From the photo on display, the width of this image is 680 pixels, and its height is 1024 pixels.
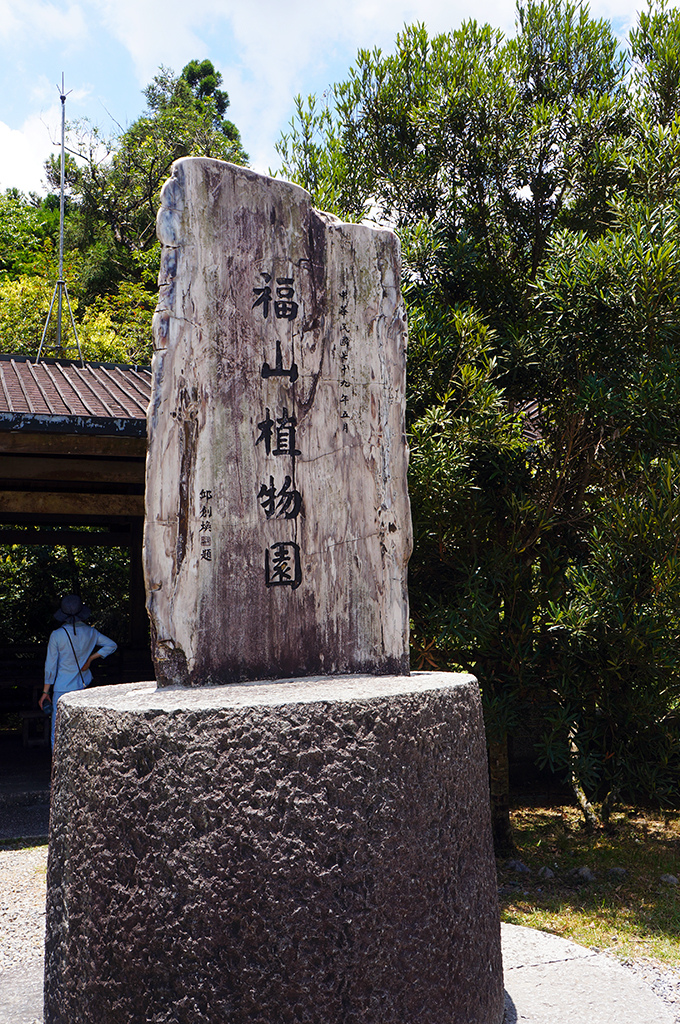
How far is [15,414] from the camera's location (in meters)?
5.29

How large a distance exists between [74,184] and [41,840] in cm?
1637

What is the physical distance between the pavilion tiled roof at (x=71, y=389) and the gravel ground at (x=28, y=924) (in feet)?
9.48

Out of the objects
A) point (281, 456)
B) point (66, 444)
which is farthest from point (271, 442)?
point (66, 444)

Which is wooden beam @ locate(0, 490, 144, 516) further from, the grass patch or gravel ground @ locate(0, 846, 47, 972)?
the grass patch

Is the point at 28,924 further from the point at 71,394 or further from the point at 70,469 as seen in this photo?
the point at 70,469

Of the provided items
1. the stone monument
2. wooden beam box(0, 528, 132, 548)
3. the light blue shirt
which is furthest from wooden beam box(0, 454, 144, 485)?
the stone monument

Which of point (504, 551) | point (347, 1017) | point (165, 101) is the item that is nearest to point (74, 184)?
Answer: point (165, 101)

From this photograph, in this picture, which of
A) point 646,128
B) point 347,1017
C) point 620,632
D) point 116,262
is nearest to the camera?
point 347,1017

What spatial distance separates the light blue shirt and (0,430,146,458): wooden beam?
1.48 meters

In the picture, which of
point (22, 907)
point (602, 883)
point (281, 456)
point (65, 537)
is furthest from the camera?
point (65, 537)

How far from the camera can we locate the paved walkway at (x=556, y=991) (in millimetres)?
2771

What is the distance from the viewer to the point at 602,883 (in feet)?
16.6

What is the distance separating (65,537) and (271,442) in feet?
25.5

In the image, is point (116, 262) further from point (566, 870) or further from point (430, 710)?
point (430, 710)
